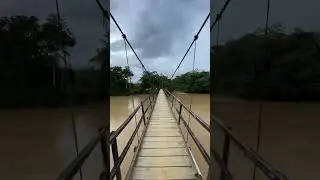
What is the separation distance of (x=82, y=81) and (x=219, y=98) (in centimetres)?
90

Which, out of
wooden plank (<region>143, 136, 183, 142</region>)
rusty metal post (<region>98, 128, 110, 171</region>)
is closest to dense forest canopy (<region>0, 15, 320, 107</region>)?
rusty metal post (<region>98, 128, 110, 171</region>)

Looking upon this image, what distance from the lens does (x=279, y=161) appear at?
4.44ft

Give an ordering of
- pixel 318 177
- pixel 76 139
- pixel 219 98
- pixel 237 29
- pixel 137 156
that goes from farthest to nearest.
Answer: pixel 137 156, pixel 219 98, pixel 237 29, pixel 76 139, pixel 318 177

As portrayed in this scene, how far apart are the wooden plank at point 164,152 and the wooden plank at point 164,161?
0.19 m

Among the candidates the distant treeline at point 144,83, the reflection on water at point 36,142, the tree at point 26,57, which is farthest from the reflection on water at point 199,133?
the tree at point 26,57

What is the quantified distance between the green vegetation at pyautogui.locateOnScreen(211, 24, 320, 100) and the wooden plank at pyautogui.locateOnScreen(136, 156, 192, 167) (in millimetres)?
2262

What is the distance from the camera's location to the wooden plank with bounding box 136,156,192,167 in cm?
425

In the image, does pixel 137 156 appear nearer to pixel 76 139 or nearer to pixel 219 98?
pixel 219 98

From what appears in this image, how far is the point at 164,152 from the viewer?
502 centimetres

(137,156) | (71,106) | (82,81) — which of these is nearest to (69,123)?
(71,106)

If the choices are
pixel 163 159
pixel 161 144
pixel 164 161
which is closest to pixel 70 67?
pixel 164 161

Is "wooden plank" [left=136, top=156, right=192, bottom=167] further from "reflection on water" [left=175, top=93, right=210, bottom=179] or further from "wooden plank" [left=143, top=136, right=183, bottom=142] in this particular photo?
"wooden plank" [left=143, top=136, right=183, bottom=142]

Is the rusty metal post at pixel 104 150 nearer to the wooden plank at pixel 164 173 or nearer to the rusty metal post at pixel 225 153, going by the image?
the rusty metal post at pixel 225 153

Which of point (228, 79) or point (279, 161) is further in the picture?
point (228, 79)
